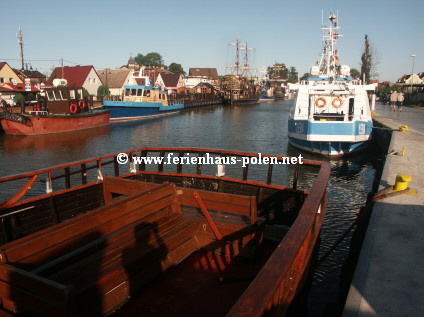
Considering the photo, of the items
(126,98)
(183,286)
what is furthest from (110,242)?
(126,98)

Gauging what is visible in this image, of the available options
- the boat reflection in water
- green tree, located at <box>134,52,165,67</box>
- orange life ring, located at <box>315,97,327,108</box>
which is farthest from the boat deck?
green tree, located at <box>134,52,165,67</box>

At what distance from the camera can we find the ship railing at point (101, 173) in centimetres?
636

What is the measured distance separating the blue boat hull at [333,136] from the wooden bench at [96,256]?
676 inches

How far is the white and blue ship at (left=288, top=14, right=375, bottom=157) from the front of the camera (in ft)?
68.8

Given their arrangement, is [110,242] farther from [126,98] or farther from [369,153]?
[126,98]

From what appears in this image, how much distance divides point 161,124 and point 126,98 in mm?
9232

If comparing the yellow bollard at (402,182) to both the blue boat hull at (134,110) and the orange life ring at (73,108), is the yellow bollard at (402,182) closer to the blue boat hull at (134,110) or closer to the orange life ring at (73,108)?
the orange life ring at (73,108)

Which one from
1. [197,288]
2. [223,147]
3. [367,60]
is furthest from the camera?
[367,60]

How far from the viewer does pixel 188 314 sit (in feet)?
14.2

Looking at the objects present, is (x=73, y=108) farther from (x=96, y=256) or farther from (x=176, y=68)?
(x=176, y=68)

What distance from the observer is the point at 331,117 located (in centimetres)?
2206

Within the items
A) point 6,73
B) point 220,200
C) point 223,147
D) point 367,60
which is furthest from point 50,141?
point 367,60

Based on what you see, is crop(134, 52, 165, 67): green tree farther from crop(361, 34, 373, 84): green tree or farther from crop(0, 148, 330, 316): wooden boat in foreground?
crop(0, 148, 330, 316): wooden boat in foreground

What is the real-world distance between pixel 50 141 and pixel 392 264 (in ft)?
96.0
